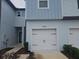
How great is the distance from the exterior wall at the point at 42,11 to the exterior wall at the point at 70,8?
0.54m

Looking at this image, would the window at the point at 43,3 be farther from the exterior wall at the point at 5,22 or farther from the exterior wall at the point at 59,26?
the exterior wall at the point at 5,22

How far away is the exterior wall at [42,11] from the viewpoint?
71.5 ft

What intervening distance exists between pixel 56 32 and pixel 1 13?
7.54 m

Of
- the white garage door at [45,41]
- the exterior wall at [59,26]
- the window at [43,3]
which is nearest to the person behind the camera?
the exterior wall at [59,26]

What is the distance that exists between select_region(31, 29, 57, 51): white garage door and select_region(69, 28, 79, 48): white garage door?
1.70 metres

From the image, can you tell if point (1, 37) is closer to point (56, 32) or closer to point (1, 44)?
point (1, 44)

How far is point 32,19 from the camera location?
21.8 m

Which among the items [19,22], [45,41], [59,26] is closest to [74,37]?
[59,26]

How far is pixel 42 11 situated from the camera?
2192cm

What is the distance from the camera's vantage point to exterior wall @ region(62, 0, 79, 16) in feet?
71.3

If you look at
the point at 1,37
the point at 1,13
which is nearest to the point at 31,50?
the point at 1,37

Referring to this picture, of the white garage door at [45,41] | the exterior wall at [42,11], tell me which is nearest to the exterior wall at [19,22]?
the exterior wall at [42,11]

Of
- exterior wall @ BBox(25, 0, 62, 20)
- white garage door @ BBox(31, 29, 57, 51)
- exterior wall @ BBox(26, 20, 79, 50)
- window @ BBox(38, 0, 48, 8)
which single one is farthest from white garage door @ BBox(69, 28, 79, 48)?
window @ BBox(38, 0, 48, 8)

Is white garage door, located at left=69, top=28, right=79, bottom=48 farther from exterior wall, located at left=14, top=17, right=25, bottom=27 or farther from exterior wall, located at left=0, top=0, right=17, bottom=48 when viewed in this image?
exterior wall, located at left=14, top=17, right=25, bottom=27
